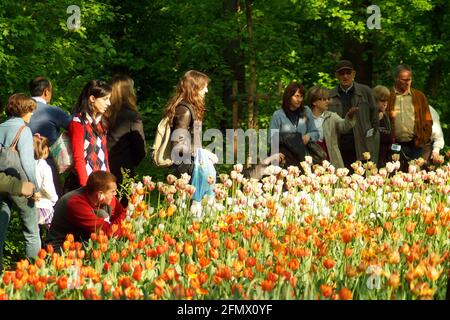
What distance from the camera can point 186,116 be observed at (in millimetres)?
9500

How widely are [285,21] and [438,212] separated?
34.0 ft

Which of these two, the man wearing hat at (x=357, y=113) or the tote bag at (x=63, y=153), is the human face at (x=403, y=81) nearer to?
the man wearing hat at (x=357, y=113)

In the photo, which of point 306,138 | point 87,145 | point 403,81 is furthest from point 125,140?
point 403,81

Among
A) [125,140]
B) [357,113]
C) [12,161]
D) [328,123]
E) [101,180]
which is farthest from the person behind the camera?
[357,113]

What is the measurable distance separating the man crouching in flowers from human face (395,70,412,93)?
4.87 m

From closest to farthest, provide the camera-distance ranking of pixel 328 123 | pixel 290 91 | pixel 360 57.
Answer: pixel 290 91 < pixel 328 123 < pixel 360 57

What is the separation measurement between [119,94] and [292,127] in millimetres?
1937

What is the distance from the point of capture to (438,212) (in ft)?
27.4

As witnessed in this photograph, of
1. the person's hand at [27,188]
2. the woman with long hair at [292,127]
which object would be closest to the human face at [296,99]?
the woman with long hair at [292,127]

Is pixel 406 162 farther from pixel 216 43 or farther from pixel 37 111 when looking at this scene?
pixel 216 43

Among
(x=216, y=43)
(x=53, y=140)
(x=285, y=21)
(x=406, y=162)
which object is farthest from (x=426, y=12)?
(x=53, y=140)

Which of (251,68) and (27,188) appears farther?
(251,68)

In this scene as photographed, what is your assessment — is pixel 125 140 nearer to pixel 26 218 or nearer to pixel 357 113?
pixel 26 218

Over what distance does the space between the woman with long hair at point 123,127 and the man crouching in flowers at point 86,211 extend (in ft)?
6.66
